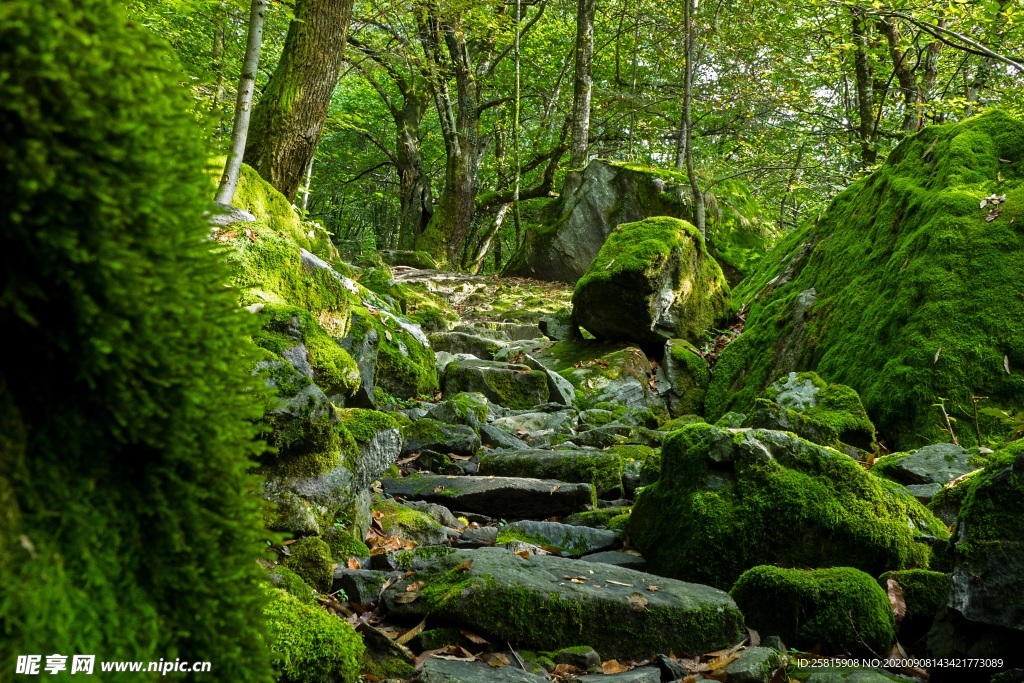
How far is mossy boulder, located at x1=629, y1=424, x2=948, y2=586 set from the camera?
394cm

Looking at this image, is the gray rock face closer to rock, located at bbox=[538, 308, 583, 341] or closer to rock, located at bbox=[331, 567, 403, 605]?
rock, located at bbox=[538, 308, 583, 341]

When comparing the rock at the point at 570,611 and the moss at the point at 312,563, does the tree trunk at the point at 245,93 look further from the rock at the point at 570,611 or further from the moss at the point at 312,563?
the rock at the point at 570,611

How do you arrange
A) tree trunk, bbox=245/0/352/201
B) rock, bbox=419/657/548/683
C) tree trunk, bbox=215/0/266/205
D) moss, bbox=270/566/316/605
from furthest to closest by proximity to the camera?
tree trunk, bbox=245/0/352/201 < tree trunk, bbox=215/0/266/205 < moss, bbox=270/566/316/605 < rock, bbox=419/657/548/683

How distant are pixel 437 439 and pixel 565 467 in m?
1.30

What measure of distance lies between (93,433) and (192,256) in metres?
0.34

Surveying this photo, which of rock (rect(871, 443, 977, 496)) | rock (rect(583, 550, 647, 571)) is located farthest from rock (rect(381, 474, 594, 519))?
rock (rect(871, 443, 977, 496))

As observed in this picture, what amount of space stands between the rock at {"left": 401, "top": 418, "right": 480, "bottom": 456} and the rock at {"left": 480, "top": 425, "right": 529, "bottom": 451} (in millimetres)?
241

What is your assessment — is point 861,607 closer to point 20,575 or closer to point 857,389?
point 20,575

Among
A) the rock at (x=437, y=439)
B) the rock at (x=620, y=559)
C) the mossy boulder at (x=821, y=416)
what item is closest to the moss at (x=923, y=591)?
the rock at (x=620, y=559)

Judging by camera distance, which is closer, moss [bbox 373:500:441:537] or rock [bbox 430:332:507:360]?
moss [bbox 373:500:441:537]

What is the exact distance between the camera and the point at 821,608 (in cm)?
340

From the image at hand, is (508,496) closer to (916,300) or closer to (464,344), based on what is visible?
(916,300)

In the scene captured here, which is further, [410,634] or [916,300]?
[916,300]

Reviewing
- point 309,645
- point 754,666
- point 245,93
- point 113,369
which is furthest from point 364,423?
point 245,93
